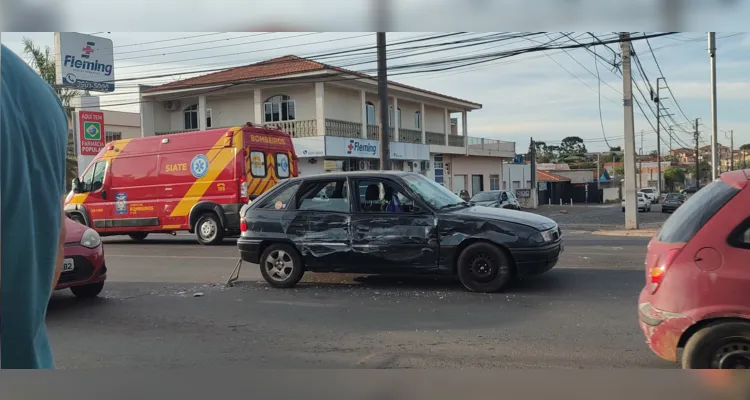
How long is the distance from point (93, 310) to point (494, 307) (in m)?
4.73

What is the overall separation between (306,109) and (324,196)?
18.6 metres

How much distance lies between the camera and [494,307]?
260 inches

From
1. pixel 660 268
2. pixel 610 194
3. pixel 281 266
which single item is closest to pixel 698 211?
pixel 660 268

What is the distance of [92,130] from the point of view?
72.6 feet

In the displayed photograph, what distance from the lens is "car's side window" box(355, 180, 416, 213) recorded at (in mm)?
7641

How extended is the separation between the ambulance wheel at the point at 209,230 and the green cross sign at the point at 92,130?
10.9 meters

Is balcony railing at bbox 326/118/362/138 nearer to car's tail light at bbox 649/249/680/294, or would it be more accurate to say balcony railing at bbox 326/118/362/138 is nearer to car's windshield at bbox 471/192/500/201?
car's windshield at bbox 471/192/500/201

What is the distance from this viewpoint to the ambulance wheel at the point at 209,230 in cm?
1355

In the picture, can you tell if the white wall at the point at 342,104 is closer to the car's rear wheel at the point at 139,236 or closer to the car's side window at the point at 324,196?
the car's rear wheel at the point at 139,236

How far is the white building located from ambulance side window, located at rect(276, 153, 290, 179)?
692cm

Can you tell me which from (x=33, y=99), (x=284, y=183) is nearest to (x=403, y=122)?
(x=284, y=183)

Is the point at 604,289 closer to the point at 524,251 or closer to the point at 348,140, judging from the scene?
the point at 524,251

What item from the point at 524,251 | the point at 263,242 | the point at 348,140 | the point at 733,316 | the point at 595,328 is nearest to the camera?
the point at 733,316

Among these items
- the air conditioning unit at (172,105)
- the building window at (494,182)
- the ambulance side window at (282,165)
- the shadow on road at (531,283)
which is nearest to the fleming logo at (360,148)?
the air conditioning unit at (172,105)
